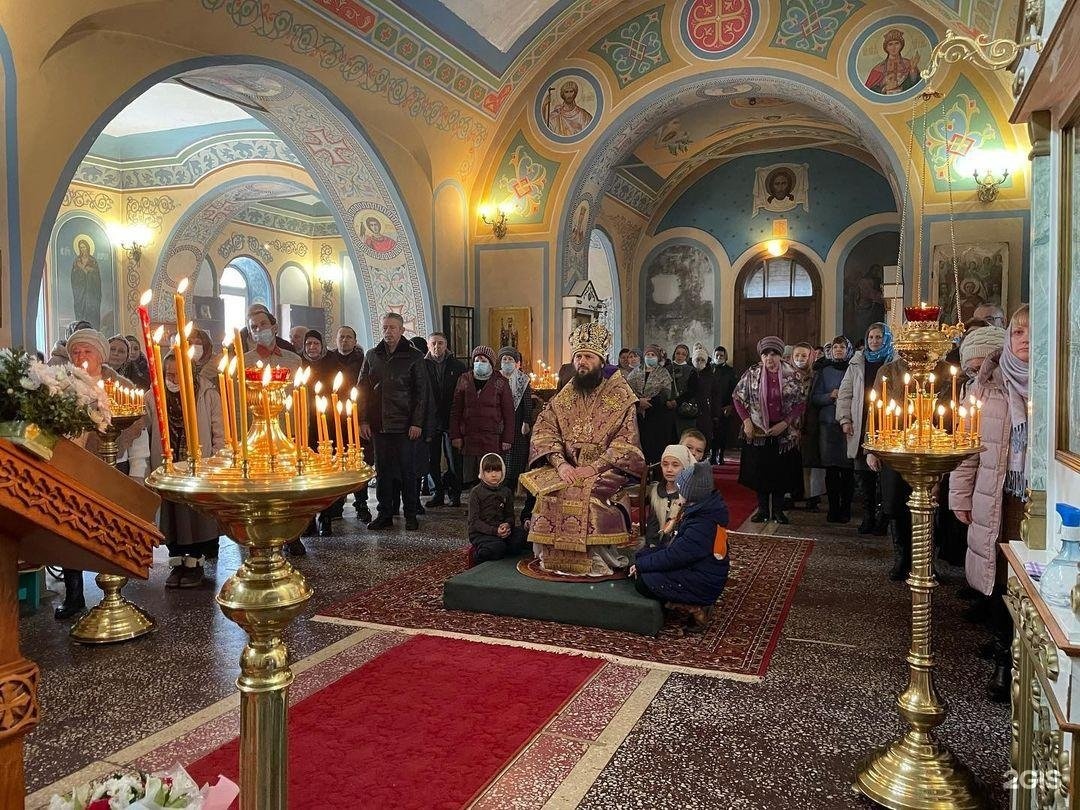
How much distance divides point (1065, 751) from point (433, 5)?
8.84 metres

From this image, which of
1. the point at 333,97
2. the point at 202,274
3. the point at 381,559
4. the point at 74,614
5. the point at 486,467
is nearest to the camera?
the point at 74,614

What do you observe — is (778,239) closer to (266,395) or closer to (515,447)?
(515,447)

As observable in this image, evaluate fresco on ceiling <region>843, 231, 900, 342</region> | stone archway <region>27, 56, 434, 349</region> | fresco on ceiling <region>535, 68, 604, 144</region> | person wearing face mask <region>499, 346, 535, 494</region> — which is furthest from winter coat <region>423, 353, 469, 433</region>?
fresco on ceiling <region>843, 231, 900, 342</region>

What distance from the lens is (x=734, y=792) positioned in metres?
2.82

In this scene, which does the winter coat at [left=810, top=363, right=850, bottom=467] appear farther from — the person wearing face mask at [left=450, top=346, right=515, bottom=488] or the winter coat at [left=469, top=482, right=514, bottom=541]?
the winter coat at [left=469, top=482, right=514, bottom=541]

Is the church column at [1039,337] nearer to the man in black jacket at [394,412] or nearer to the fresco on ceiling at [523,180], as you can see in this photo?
the man in black jacket at [394,412]

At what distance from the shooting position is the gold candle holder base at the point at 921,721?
2.67 m

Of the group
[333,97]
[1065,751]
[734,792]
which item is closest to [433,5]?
[333,97]

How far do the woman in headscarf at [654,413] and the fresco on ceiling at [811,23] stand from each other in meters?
4.20

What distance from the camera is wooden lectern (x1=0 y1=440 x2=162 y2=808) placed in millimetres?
1505

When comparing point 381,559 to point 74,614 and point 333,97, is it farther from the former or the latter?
point 333,97

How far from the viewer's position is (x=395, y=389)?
24.1ft

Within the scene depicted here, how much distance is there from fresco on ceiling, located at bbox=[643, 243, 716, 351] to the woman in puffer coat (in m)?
12.8

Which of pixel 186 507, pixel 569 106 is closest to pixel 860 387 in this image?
pixel 186 507
